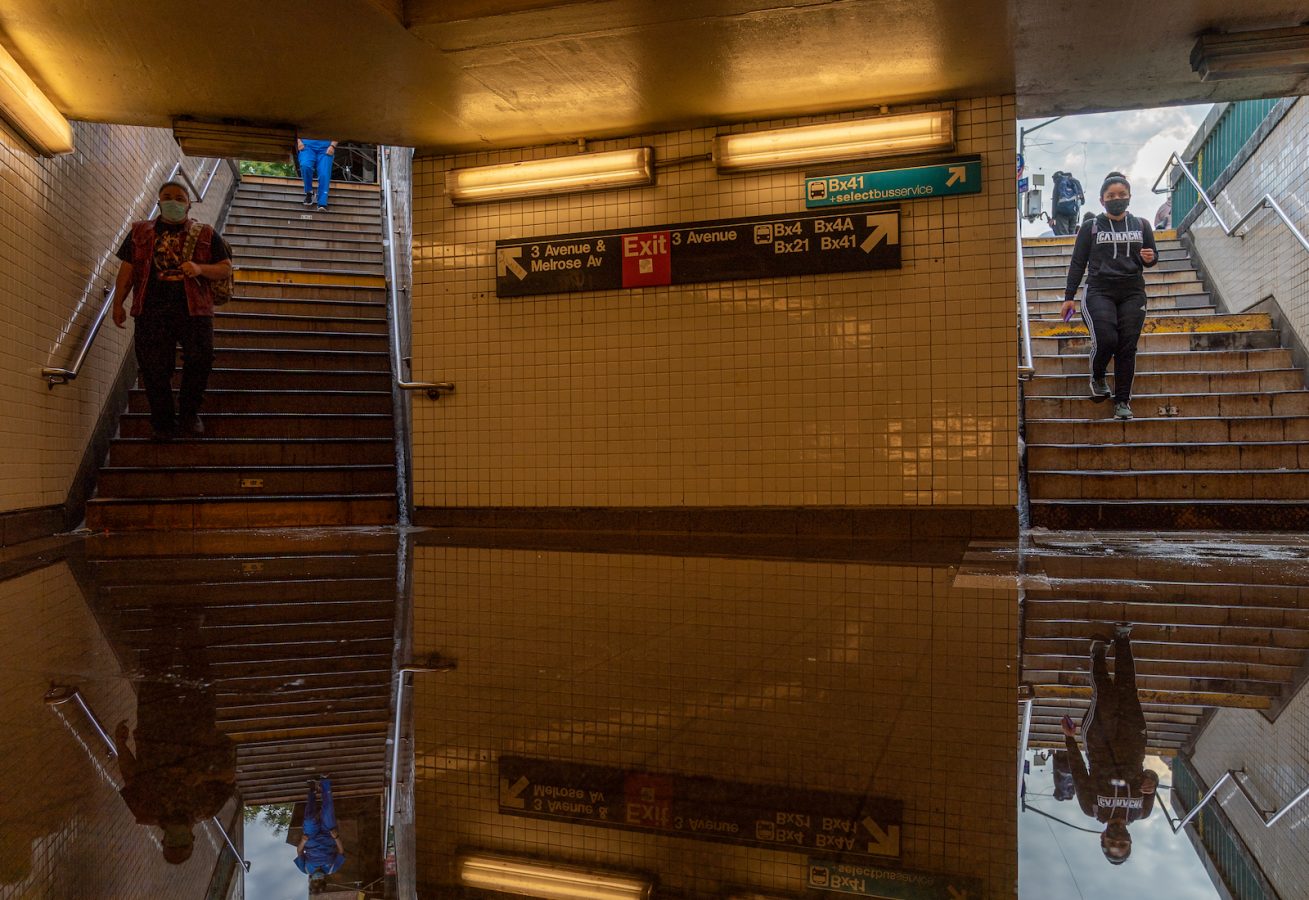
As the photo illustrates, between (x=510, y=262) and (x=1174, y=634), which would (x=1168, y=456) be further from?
(x=510, y=262)

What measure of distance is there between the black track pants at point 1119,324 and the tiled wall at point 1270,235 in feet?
5.76

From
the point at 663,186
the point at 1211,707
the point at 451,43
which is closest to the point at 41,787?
the point at 1211,707

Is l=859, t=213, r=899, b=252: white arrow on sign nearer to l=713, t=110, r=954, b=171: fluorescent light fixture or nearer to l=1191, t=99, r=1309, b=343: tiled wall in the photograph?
l=713, t=110, r=954, b=171: fluorescent light fixture

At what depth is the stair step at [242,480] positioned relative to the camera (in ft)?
21.1

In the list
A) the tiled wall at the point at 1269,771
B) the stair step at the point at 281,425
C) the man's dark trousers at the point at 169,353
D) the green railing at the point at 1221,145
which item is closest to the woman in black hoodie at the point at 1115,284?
the green railing at the point at 1221,145

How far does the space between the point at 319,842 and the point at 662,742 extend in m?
0.60

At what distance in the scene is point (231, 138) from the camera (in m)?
5.82

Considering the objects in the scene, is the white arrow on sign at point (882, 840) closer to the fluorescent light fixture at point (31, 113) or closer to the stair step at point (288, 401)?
the fluorescent light fixture at point (31, 113)

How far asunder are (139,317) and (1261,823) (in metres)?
6.88

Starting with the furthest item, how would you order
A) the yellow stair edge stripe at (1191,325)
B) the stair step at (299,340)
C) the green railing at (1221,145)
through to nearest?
the green railing at (1221,145) < the stair step at (299,340) < the yellow stair edge stripe at (1191,325)

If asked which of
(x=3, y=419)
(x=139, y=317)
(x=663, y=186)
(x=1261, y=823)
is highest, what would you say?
(x=663, y=186)

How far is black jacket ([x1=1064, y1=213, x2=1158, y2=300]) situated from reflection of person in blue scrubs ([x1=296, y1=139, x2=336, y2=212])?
891 cm

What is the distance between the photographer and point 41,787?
1402 millimetres

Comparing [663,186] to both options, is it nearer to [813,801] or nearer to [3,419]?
[3,419]
